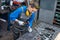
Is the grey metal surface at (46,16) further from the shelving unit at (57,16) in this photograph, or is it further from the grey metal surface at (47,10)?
the shelving unit at (57,16)

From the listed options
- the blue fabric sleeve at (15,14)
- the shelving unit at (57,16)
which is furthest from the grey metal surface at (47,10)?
the blue fabric sleeve at (15,14)

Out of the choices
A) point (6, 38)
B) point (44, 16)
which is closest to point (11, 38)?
point (6, 38)

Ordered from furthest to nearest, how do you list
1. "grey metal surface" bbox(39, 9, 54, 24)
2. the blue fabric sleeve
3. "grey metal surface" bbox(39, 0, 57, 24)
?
1. "grey metal surface" bbox(39, 9, 54, 24)
2. "grey metal surface" bbox(39, 0, 57, 24)
3. the blue fabric sleeve

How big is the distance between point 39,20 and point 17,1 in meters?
2.01

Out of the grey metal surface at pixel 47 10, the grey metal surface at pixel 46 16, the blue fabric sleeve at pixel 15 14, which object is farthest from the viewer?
the grey metal surface at pixel 46 16

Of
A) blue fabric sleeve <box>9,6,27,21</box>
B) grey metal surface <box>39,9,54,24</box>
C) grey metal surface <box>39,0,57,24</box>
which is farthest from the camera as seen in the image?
grey metal surface <box>39,9,54,24</box>

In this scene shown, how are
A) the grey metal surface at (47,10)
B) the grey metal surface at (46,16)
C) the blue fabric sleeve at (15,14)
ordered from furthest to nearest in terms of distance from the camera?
the grey metal surface at (46,16), the grey metal surface at (47,10), the blue fabric sleeve at (15,14)

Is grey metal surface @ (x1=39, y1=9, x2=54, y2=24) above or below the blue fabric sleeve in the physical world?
Answer: below

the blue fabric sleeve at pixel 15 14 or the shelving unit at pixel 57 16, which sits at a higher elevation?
the blue fabric sleeve at pixel 15 14

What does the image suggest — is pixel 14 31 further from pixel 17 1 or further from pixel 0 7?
pixel 17 1

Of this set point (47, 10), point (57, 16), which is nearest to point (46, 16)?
point (47, 10)

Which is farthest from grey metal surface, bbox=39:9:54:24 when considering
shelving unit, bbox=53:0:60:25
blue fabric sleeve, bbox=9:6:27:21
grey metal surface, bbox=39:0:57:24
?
blue fabric sleeve, bbox=9:6:27:21

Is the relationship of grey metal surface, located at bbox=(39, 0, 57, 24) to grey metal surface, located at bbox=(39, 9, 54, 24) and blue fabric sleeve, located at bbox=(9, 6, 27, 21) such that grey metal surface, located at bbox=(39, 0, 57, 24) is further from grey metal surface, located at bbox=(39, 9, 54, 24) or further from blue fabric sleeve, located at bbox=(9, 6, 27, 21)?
blue fabric sleeve, located at bbox=(9, 6, 27, 21)

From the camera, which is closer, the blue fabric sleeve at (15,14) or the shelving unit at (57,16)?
the blue fabric sleeve at (15,14)
